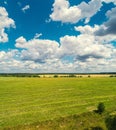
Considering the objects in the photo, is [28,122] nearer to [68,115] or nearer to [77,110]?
[68,115]

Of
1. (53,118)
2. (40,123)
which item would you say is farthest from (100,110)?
(40,123)

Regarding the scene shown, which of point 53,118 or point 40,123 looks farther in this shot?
point 53,118

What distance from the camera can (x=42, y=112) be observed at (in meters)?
25.3

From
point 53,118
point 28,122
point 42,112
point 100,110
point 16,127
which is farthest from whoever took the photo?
point 42,112

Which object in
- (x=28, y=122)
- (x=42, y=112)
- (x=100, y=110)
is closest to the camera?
(x=28, y=122)

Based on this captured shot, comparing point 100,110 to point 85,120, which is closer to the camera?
point 85,120

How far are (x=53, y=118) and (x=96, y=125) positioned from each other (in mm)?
4506

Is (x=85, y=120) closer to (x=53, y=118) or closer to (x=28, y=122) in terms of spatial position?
(x=53, y=118)

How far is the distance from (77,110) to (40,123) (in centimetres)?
691

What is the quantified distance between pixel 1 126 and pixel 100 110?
9.80 meters

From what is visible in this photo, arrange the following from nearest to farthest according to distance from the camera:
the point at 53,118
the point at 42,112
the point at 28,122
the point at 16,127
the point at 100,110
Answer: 1. the point at 16,127
2. the point at 28,122
3. the point at 53,118
4. the point at 100,110
5. the point at 42,112

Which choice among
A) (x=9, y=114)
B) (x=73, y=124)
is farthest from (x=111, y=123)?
(x=9, y=114)

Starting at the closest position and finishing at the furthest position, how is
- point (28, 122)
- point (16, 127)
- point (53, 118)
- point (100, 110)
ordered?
point (16, 127) → point (28, 122) → point (53, 118) → point (100, 110)

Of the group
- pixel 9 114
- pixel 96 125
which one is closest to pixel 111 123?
pixel 96 125
